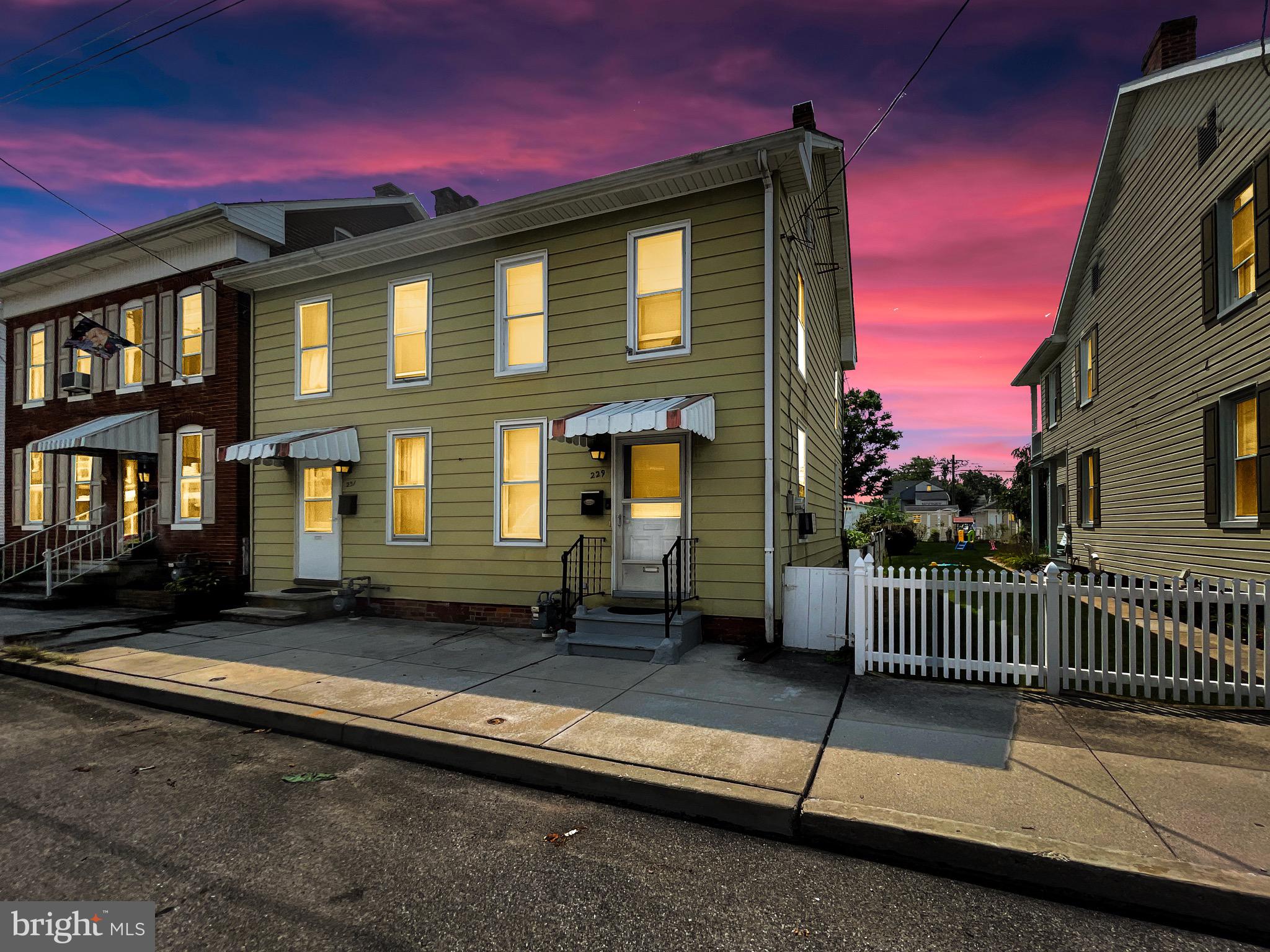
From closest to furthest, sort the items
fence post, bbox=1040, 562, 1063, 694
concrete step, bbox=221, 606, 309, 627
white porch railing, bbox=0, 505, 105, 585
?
fence post, bbox=1040, 562, 1063, 694, concrete step, bbox=221, 606, 309, 627, white porch railing, bbox=0, 505, 105, 585

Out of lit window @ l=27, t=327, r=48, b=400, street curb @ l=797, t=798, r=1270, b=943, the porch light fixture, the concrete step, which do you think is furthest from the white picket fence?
lit window @ l=27, t=327, r=48, b=400

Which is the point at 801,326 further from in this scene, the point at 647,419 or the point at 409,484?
the point at 409,484

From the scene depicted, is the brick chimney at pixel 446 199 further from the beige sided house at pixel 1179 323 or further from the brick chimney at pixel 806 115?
the beige sided house at pixel 1179 323

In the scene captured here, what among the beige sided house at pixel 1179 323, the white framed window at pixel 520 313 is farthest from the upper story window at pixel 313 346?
the beige sided house at pixel 1179 323

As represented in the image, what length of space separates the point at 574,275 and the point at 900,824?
7.96 m

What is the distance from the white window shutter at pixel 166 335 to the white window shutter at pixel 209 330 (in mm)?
1024

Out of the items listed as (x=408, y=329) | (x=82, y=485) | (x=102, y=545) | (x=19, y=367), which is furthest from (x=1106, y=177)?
(x=19, y=367)

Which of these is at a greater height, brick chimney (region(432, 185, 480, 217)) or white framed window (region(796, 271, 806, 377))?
brick chimney (region(432, 185, 480, 217))

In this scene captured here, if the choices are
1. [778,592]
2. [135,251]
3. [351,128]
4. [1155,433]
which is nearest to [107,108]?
[135,251]

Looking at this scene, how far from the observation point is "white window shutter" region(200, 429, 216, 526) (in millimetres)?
12492

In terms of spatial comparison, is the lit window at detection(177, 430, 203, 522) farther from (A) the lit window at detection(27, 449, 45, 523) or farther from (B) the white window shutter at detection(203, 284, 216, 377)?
(A) the lit window at detection(27, 449, 45, 523)

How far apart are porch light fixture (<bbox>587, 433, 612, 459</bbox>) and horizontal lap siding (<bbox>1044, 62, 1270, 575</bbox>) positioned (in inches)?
322

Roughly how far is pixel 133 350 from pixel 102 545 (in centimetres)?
428

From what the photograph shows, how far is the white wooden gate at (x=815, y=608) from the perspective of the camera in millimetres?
7613
